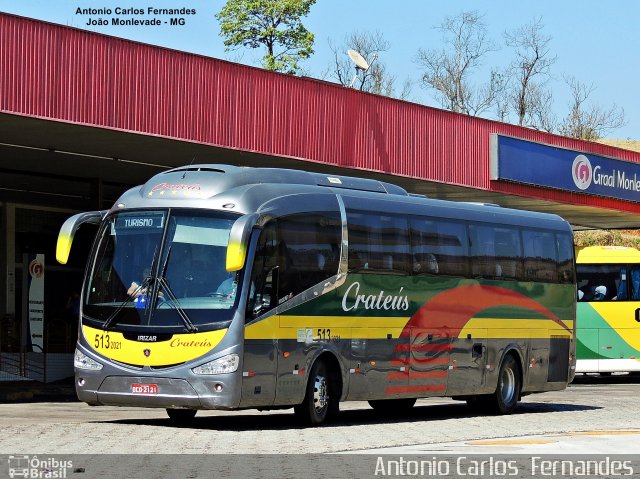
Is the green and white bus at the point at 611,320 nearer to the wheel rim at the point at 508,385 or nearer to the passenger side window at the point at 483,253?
the wheel rim at the point at 508,385

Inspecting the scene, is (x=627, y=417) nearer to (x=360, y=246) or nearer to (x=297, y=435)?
(x=360, y=246)

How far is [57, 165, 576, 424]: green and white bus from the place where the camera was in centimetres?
1678

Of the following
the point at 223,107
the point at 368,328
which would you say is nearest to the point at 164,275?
the point at 368,328

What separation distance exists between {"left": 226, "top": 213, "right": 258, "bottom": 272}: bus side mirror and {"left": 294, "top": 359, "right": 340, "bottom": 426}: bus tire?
7.95 ft

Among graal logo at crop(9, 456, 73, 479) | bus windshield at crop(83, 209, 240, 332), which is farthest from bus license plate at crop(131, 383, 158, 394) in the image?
graal logo at crop(9, 456, 73, 479)

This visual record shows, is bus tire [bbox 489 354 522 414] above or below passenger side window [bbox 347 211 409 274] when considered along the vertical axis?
below

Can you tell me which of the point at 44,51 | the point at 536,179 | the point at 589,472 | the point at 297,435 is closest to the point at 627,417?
the point at 297,435

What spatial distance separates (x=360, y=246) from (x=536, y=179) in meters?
19.9

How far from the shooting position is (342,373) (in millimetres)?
18750

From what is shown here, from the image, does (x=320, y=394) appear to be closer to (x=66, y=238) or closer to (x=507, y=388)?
(x=66, y=238)

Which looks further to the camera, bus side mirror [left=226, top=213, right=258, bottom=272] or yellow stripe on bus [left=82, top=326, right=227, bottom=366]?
yellow stripe on bus [left=82, top=326, right=227, bottom=366]

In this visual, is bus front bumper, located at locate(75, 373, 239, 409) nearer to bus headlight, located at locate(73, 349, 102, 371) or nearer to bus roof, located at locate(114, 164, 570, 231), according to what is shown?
bus headlight, located at locate(73, 349, 102, 371)

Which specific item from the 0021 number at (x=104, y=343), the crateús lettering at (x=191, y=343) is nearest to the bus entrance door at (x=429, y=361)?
the crateús lettering at (x=191, y=343)

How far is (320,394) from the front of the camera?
18312 millimetres
